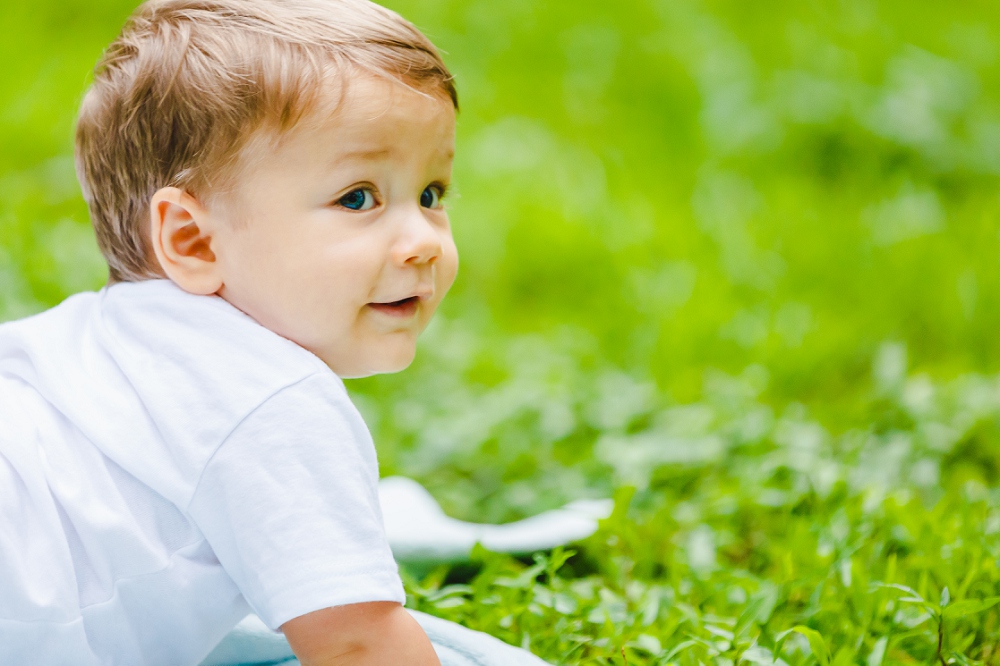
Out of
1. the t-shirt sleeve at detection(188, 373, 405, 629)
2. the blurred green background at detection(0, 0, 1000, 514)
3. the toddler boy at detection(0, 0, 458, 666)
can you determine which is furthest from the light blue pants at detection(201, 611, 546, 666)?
the blurred green background at detection(0, 0, 1000, 514)

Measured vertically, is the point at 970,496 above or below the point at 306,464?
below

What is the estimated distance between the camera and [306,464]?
120 cm

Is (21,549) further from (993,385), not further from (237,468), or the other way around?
(993,385)

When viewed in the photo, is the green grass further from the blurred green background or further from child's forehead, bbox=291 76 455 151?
child's forehead, bbox=291 76 455 151

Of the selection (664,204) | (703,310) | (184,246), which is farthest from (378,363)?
(664,204)

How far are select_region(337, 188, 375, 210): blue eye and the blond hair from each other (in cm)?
12

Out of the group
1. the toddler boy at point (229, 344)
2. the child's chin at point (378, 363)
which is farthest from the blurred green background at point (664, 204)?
the toddler boy at point (229, 344)

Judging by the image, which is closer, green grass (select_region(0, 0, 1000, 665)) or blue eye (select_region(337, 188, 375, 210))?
blue eye (select_region(337, 188, 375, 210))

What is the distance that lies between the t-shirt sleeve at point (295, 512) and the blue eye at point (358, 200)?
→ 0.85 ft

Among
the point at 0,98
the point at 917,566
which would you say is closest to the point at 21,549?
the point at 917,566

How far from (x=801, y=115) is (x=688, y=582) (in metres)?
2.97

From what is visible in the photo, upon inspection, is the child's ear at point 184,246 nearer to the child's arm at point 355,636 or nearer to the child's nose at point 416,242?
the child's nose at point 416,242

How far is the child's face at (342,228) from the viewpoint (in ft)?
4.36

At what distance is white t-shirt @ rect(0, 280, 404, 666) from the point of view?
1.18 meters
